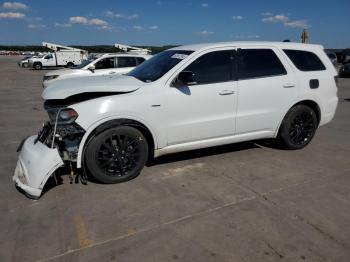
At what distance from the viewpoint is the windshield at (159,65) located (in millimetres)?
4645

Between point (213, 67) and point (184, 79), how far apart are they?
0.59 meters

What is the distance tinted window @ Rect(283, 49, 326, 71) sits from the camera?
5.36 meters

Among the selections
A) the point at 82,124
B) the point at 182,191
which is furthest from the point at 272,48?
the point at 82,124

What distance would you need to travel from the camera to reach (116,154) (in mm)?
4188

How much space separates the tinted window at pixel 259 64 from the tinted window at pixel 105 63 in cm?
914

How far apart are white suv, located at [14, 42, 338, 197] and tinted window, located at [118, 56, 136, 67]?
8139 mm

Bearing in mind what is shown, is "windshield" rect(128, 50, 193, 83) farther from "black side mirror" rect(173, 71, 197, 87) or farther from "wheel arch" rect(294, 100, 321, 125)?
"wheel arch" rect(294, 100, 321, 125)

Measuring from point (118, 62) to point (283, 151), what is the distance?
923 cm

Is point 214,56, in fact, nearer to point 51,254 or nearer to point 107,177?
point 107,177

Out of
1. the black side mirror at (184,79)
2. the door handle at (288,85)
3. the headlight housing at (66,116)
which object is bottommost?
the headlight housing at (66,116)

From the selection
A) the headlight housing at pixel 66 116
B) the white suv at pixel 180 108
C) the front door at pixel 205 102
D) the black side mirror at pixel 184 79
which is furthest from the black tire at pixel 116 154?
the black side mirror at pixel 184 79

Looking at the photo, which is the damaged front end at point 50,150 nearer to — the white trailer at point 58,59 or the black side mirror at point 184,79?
the black side mirror at point 184,79

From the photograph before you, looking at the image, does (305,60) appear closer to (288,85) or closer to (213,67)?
(288,85)

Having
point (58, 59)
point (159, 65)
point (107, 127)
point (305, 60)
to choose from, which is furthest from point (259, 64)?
point (58, 59)
